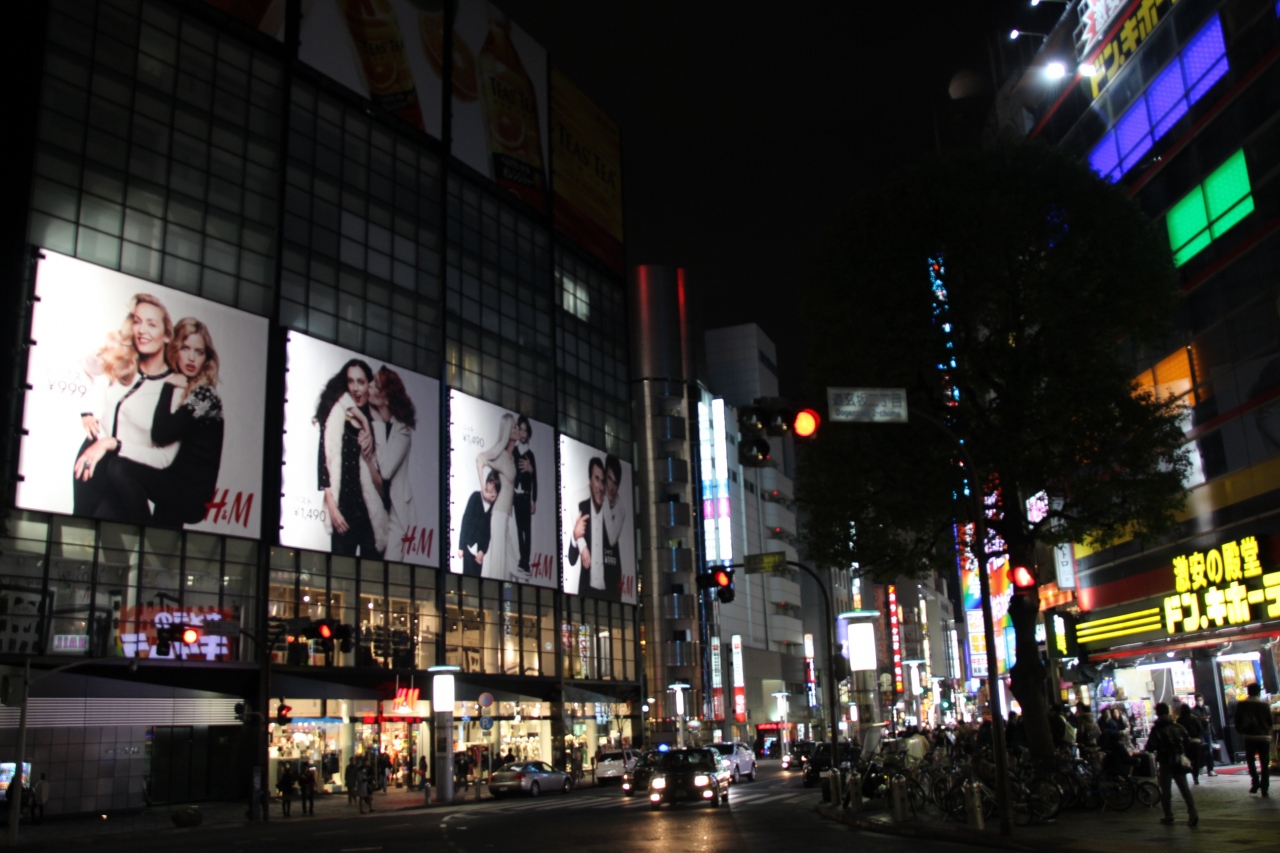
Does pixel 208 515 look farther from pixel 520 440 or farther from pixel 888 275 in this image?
pixel 888 275

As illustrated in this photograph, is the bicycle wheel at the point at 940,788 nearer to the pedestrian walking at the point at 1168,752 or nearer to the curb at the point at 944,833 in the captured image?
the curb at the point at 944,833

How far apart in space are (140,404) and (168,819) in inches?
582

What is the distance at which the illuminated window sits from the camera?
30188 mm

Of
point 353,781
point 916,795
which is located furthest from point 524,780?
point 916,795

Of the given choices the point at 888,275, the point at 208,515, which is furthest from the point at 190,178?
the point at 888,275

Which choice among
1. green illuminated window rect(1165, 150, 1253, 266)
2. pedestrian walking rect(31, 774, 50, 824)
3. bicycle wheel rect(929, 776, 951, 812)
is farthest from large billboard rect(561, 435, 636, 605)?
bicycle wheel rect(929, 776, 951, 812)

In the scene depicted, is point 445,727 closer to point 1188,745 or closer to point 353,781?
point 353,781

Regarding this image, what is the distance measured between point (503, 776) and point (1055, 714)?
26018mm

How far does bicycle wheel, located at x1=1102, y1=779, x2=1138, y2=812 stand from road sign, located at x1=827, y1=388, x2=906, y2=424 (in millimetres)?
9267

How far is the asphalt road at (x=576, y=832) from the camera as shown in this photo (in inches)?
686

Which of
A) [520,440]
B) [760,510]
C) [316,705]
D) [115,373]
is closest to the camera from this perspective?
[115,373]

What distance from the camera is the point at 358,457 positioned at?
48750mm

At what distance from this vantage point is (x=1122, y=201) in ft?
78.6

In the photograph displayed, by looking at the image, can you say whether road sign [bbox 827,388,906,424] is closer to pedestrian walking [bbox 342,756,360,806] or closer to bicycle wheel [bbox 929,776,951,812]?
bicycle wheel [bbox 929,776,951,812]
